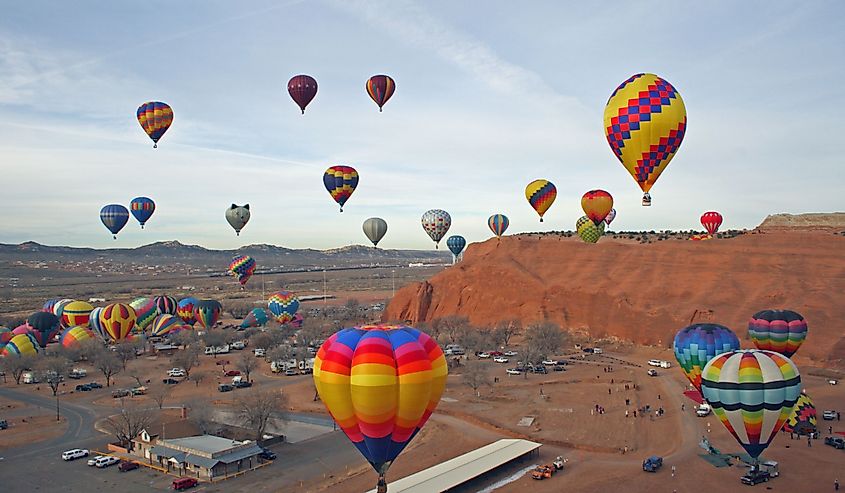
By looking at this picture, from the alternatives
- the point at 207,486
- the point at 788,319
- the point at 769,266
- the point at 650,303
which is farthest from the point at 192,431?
the point at 769,266

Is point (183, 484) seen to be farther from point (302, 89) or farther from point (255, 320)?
point (255, 320)

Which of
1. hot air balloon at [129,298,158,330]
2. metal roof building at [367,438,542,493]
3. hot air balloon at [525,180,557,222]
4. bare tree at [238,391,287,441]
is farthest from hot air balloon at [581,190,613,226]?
hot air balloon at [129,298,158,330]

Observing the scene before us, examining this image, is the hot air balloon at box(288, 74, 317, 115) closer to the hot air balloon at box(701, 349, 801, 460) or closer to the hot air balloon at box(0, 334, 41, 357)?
the hot air balloon at box(0, 334, 41, 357)

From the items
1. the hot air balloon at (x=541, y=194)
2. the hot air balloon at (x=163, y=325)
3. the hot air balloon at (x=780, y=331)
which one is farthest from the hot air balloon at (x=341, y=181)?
the hot air balloon at (x=780, y=331)

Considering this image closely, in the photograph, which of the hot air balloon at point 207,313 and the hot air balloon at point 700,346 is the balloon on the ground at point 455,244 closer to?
the hot air balloon at point 207,313

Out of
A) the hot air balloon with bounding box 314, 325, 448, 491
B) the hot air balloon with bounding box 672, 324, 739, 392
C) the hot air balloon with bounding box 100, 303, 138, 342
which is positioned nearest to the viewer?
the hot air balloon with bounding box 314, 325, 448, 491

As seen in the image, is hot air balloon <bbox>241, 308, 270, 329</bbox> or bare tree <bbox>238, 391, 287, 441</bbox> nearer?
bare tree <bbox>238, 391, 287, 441</bbox>

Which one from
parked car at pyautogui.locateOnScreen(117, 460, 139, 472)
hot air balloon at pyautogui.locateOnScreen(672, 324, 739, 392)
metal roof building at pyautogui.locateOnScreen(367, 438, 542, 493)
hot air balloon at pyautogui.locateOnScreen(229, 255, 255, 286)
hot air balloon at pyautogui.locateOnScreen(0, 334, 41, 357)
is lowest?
parked car at pyautogui.locateOnScreen(117, 460, 139, 472)

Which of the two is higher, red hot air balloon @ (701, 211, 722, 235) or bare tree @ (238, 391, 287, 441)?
red hot air balloon @ (701, 211, 722, 235)
